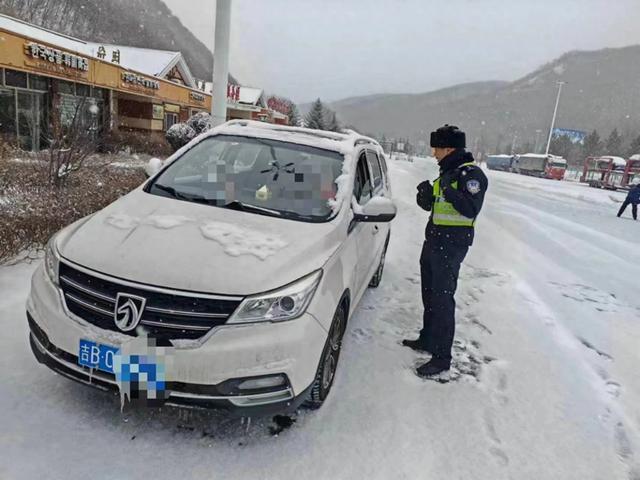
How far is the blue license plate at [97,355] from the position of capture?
2295 millimetres

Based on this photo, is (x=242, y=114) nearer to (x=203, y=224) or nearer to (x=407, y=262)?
(x=407, y=262)

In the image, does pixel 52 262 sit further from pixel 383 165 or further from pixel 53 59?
pixel 53 59

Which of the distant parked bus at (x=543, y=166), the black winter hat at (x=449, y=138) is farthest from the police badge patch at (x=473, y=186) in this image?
the distant parked bus at (x=543, y=166)

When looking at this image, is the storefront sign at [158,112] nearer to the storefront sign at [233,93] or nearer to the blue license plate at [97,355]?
the storefront sign at [233,93]

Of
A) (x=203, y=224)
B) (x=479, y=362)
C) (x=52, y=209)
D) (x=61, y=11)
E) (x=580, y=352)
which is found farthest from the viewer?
(x=61, y=11)

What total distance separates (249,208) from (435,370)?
1.98 metres

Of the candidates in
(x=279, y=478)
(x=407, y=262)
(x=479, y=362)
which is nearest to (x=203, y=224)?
(x=279, y=478)

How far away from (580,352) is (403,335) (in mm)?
1693

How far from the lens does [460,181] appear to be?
3.47 metres

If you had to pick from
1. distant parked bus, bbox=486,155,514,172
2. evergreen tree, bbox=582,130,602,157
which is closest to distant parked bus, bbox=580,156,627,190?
distant parked bus, bbox=486,155,514,172

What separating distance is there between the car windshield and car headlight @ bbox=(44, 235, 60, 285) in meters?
0.88

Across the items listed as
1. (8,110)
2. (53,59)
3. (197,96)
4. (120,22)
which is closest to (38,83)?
(8,110)

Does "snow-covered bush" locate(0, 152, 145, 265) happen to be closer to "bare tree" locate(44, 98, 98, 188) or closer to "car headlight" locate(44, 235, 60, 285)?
"bare tree" locate(44, 98, 98, 188)

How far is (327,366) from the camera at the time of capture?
298 cm
